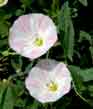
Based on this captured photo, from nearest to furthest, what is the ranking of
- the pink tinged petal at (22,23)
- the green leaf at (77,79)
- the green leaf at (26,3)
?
the green leaf at (77,79)
the pink tinged petal at (22,23)
the green leaf at (26,3)

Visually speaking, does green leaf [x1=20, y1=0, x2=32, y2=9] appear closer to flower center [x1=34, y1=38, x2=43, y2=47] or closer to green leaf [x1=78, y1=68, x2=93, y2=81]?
flower center [x1=34, y1=38, x2=43, y2=47]

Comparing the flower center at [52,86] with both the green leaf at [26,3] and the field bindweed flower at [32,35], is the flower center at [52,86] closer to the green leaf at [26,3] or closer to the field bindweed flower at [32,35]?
the field bindweed flower at [32,35]

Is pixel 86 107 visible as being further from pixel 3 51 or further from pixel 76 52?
pixel 3 51

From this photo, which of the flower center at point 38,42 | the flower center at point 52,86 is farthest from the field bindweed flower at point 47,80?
the flower center at point 38,42

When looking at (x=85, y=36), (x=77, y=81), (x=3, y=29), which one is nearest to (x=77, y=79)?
(x=77, y=81)

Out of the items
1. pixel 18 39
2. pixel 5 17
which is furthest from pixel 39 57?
pixel 5 17

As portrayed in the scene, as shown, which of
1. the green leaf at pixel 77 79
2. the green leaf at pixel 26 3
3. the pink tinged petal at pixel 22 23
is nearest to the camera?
the green leaf at pixel 77 79
